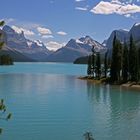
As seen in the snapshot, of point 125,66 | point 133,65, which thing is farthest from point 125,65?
point 133,65

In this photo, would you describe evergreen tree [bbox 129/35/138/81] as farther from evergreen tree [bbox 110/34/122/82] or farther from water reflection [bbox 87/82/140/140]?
water reflection [bbox 87/82/140/140]

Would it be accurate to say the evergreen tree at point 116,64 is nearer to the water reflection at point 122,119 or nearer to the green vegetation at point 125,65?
the green vegetation at point 125,65

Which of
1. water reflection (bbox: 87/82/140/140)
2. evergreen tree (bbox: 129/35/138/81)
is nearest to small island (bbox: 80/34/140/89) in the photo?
evergreen tree (bbox: 129/35/138/81)

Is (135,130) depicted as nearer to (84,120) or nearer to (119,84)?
(84,120)

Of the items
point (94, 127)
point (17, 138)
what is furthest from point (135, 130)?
point (17, 138)

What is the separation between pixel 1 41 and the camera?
18.7 meters

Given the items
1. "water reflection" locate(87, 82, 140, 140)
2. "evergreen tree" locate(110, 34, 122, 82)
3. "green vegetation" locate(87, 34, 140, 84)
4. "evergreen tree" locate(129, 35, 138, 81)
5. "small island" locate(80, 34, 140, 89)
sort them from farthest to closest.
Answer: "evergreen tree" locate(110, 34, 122, 82) < "green vegetation" locate(87, 34, 140, 84) < "small island" locate(80, 34, 140, 89) < "evergreen tree" locate(129, 35, 138, 81) < "water reflection" locate(87, 82, 140, 140)

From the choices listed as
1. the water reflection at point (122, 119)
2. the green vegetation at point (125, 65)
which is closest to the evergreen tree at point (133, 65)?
the green vegetation at point (125, 65)

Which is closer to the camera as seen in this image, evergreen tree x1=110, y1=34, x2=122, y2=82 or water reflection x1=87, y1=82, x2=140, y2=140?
water reflection x1=87, y1=82, x2=140, y2=140


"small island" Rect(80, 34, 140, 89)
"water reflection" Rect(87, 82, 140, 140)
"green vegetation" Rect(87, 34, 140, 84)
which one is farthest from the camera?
"green vegetation" Rect(87, 34, 140, 84)

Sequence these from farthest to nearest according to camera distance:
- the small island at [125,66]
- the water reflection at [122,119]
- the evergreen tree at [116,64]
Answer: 1. the evergreen tree at [116,64]
2. the small island at [125,66]
3. the water reflection at [122,119]

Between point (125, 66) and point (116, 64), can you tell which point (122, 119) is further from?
point (116, 64)

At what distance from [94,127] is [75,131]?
13.0 ft

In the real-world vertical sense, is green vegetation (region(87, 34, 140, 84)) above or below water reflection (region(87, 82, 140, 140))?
above
